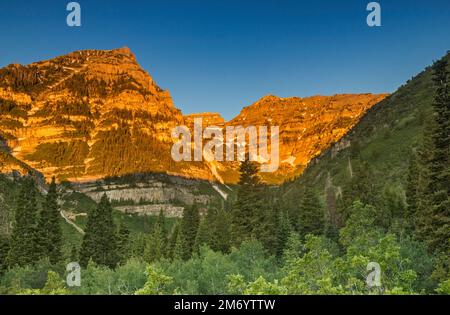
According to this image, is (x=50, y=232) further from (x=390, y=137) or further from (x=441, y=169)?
(x=390, y=137)

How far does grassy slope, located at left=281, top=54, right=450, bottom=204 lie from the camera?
110 metres

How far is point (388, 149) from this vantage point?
124 meters

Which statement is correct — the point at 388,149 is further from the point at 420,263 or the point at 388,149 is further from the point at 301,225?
the point at 420,263

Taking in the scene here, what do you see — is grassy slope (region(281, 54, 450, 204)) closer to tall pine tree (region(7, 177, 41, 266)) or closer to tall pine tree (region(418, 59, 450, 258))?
tall pine tree (region(418, 59, 450, 258))

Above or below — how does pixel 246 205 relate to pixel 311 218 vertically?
above

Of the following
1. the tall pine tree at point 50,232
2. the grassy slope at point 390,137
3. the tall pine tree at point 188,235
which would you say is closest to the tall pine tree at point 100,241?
the tall pine tree at point 50,232

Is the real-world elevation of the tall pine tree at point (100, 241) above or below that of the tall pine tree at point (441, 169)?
below

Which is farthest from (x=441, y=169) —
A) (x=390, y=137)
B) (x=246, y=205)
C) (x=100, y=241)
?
(x=390, y=137)

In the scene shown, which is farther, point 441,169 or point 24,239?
point 24,239

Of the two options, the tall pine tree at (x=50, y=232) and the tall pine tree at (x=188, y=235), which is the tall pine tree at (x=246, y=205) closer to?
the tall pine tree at (x=188, y=235)

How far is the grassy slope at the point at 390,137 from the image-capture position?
362ft

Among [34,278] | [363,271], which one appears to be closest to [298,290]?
[363,271]

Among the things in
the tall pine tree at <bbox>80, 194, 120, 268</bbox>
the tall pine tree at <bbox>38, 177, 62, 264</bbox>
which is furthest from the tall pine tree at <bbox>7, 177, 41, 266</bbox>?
the tall pine tree at <bbox>80, 194, 120, 268</bbox>

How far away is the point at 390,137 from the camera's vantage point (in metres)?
133
